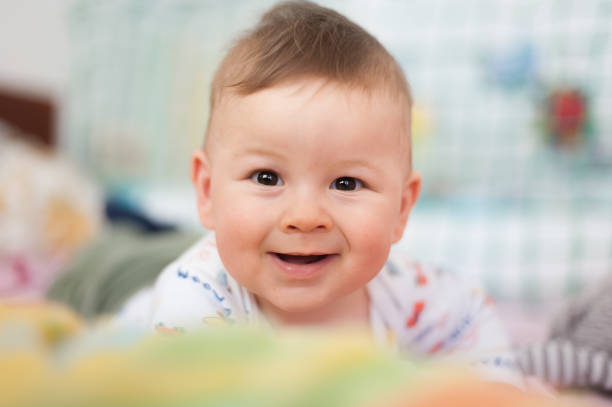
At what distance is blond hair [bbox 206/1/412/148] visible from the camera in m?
0.65

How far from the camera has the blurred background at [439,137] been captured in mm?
1854

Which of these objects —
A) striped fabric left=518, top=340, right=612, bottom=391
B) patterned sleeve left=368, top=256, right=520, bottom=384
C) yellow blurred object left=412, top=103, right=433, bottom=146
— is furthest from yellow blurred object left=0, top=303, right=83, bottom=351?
yellow blurred object left=412, top=103, right=433, bottom=146

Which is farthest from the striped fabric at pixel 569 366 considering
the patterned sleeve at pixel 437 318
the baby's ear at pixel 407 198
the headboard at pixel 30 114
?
the headboard at pixel 30 114

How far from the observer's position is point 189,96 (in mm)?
2512

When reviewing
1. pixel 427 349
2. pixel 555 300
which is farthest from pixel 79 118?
pixel 427 349

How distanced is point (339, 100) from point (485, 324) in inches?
18.8

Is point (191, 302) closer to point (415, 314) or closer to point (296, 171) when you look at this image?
point (296, 171)

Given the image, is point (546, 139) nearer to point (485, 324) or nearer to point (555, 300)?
point (555, 300)

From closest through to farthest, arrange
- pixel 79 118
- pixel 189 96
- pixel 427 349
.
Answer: pixel 427 349 < pixel 189 96 < pixel 79 118

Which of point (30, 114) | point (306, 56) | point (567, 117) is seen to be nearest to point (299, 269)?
point (306, 56)

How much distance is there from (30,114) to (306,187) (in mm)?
2587

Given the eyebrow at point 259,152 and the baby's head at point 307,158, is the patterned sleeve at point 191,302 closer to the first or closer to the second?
the baby's head at point 307,158

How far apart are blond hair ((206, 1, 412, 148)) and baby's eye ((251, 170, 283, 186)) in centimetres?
9

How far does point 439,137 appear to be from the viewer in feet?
7.22
